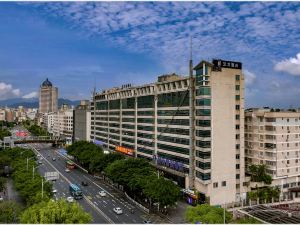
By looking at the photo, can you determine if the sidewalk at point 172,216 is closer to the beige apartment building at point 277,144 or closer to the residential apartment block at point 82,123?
the beige apartment building at point 277,144

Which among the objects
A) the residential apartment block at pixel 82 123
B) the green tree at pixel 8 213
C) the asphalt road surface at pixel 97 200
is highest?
the residential apartment block at pixel 82 123

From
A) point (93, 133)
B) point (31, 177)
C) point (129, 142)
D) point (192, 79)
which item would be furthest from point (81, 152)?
point (192, 79)

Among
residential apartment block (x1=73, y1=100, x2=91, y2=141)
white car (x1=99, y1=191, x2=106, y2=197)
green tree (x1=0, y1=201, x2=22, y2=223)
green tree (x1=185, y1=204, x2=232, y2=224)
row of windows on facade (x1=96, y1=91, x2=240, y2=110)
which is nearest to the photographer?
green tree (x1=185, y1=204, x2=232, y2=224)

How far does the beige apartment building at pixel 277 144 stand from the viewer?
7131 cm

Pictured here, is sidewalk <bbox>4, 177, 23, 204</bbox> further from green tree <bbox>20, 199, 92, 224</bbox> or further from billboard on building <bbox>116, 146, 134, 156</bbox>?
billboard on building <bbox>116, 146, 134, 156</bbox>

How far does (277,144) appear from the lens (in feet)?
233

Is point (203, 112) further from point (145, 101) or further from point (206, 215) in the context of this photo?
point (145, 101)

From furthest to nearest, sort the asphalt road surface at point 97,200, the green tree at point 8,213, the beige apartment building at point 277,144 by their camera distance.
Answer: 1. the beige apartment building at point 277,144
2. the asphalt road surface at point 97,200
3. the green tree at point 8,213

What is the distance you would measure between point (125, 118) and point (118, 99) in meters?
8.04

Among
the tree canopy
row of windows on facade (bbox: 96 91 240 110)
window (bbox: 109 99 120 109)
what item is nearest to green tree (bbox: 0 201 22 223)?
row of windows on facade (bbox: 96 91 240 110)

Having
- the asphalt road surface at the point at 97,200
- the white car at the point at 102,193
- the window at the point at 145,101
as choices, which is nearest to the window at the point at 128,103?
the window at the point at 145,101

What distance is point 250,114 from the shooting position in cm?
7556

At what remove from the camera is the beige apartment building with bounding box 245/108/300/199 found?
234 ft

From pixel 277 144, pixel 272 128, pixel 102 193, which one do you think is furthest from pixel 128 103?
pixel 277 144
